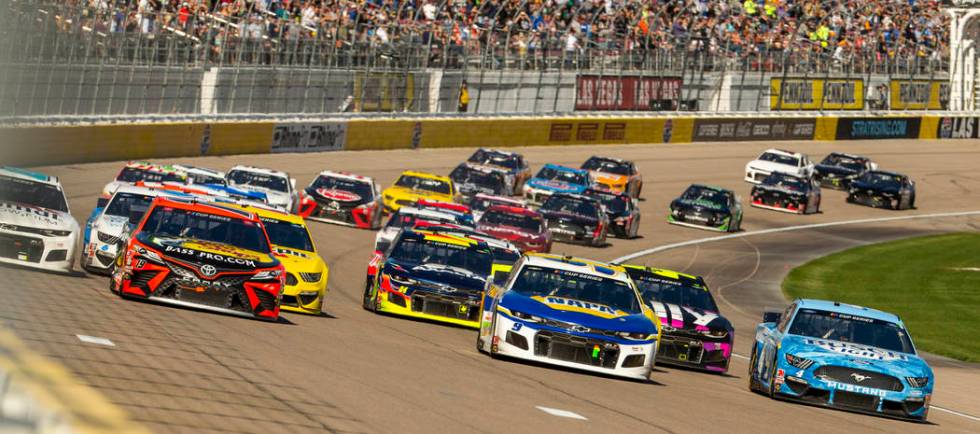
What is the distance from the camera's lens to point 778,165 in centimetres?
5250

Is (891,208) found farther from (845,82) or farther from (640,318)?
(640,318)

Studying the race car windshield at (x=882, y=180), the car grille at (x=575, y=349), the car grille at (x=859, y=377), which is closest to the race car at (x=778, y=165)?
the race car windshield at (x=882, y=180)

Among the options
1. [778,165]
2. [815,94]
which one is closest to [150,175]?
[778,165]

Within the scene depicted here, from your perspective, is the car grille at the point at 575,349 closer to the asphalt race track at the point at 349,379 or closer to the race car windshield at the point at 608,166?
the asphalt race track at the point at 349,379

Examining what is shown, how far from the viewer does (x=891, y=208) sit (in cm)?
5262

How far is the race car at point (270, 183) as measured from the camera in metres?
31.2

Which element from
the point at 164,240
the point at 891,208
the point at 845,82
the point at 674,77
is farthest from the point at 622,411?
the point at 845,82

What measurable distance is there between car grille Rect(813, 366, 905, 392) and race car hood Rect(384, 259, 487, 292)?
5.43m

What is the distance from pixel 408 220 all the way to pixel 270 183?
16.8 ft

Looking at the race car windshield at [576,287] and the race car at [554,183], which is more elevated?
the race car at [554,183]

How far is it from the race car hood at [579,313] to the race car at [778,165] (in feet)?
119

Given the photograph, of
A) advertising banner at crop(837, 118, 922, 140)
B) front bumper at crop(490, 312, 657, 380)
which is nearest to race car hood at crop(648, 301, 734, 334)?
front bumper at crop(490, 312, 657, 380)

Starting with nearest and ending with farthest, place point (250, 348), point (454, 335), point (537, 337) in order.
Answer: point (250, 348) < point (537, 337) < point (454, 335)

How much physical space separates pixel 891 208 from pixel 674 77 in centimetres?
1141
